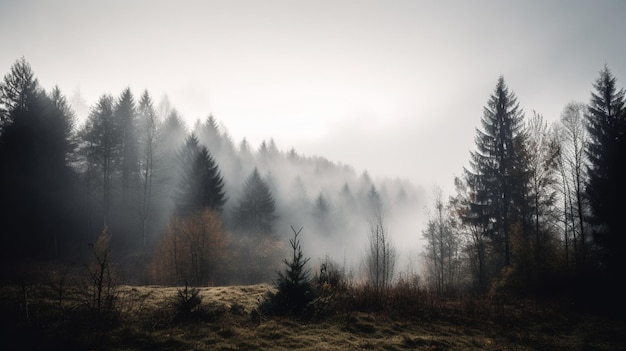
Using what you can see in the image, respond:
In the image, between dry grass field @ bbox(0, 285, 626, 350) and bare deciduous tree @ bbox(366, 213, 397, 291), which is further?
bare deciduous tree @ bbox(366, 213, 397, 291)

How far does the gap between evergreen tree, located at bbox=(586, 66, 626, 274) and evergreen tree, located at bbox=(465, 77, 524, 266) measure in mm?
5168

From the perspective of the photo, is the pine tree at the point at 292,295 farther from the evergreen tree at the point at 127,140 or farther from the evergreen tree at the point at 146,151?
the evergreen tree at the point at 127,140

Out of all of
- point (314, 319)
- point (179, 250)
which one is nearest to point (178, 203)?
point (179, 250)

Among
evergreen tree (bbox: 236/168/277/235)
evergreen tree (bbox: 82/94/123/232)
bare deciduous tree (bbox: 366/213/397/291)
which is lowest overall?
bare deciduous tree (bbox: 366/213/397/291)

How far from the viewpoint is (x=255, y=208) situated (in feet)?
134

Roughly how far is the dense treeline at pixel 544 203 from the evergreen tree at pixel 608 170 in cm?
5

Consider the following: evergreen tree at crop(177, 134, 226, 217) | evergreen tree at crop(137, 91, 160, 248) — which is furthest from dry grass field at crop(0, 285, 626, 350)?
evergreen tree at crop(137, 91, 160, 248)

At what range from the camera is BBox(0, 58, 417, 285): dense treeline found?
86.5 feet

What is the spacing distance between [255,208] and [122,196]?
17.2 m

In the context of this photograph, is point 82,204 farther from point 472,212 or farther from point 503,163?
point 503,163

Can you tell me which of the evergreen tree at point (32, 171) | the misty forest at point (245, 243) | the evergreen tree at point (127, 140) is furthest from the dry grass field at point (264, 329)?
the evergreen tree at point (127, 140)

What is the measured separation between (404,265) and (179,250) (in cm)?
5387

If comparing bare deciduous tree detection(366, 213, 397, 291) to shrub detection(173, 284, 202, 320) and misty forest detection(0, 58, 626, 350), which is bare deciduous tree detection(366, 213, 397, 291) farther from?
shrub detection(173, 284, 202, 320)

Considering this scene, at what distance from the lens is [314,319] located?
442 inches
